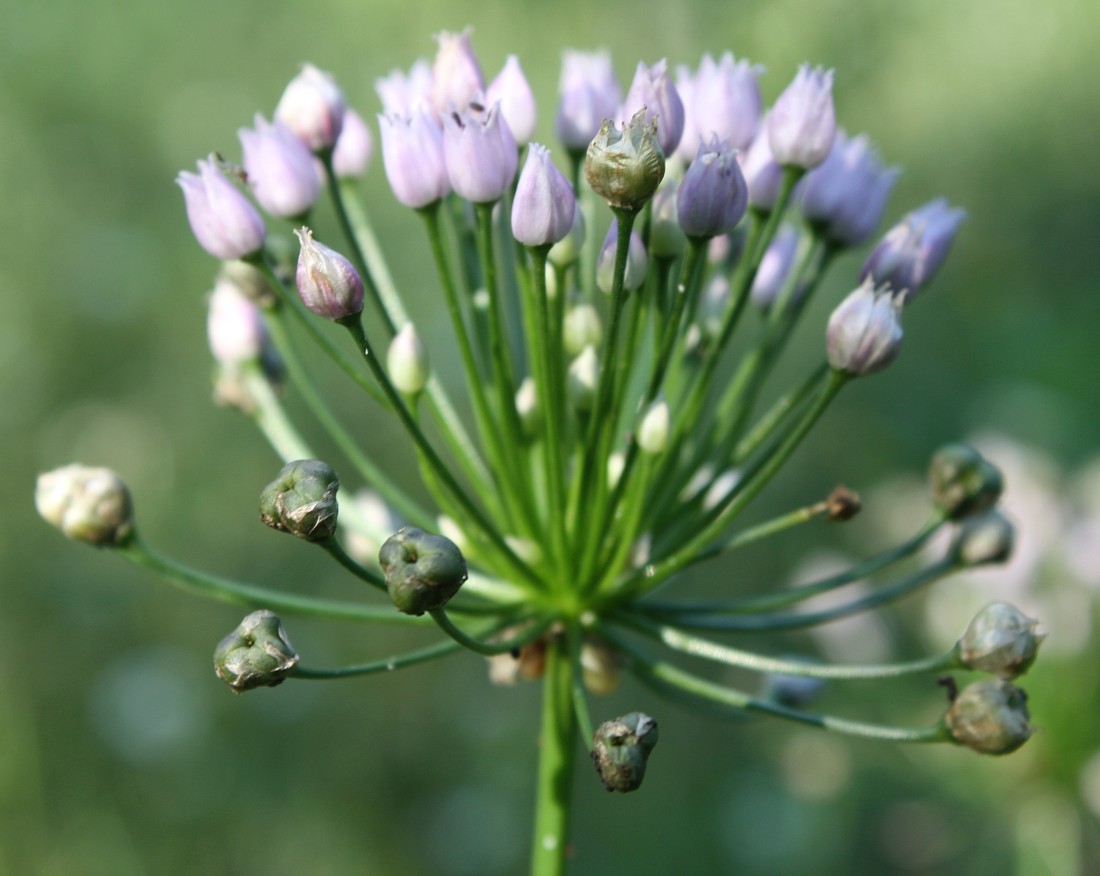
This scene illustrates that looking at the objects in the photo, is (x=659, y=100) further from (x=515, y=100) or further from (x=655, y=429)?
(x=655, y=429)

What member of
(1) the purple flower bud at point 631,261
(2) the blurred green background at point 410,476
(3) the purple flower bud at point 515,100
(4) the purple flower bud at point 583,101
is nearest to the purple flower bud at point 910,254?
(1) the purple flower bud at point 631,261

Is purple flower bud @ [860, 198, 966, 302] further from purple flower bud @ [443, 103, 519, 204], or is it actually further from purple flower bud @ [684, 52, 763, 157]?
purple flower bud @ [443, 103, 519, 204]

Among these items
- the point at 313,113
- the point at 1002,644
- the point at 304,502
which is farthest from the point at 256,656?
the point at 1002,644

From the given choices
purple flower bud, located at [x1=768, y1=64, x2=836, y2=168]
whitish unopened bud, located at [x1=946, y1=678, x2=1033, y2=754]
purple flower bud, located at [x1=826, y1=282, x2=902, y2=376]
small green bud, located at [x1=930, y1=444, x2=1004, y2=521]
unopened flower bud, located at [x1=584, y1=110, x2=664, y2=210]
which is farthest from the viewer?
small green bud, located at [x1=930, y1=444, x2=1004, y2=521]

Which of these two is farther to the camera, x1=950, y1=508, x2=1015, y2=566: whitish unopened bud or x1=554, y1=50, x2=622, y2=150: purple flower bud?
x1=950, y1=508, x2=1015, y2=566: whitish unopened bud

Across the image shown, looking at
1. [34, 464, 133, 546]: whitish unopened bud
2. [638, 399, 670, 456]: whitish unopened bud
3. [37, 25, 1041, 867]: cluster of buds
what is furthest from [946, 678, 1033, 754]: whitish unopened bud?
[34, 464, 133, 546]: whitish unopened bud

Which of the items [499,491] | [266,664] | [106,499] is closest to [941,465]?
[499,491]

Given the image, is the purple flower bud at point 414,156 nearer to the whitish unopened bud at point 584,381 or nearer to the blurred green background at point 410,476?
the whitish unopened bud at point 584,381

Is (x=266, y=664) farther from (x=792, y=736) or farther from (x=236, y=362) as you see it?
(x=792, y=736)
